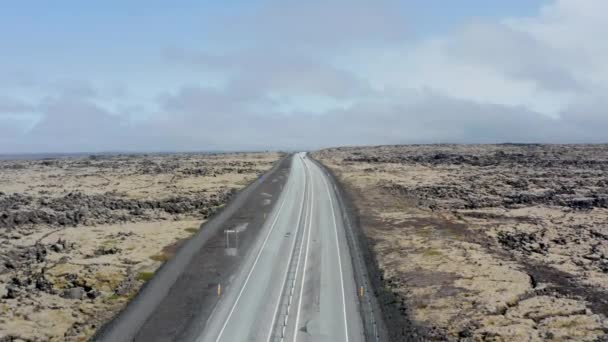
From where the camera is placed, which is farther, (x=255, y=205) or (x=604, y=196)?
(x=604, y=196)

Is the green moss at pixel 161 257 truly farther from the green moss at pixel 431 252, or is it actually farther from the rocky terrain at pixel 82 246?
the green moss at pixel 431 252

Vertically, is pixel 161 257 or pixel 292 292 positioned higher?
pixel 161 257

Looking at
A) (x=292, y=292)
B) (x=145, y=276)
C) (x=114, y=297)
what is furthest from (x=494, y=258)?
(x=114, y=297)

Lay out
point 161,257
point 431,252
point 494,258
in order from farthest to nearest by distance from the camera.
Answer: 1. point 431,252
2. point 161,257
3. point 494,258

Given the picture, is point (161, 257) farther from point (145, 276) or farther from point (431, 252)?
point (431, 252)

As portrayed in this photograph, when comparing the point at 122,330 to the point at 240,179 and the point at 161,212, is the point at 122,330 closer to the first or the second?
the point at 161,212

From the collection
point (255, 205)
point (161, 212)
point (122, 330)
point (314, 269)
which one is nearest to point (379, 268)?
point (314, 269)

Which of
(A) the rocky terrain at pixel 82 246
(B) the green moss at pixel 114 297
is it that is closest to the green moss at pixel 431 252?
(A) the rocky terrain at pixel 82 246
